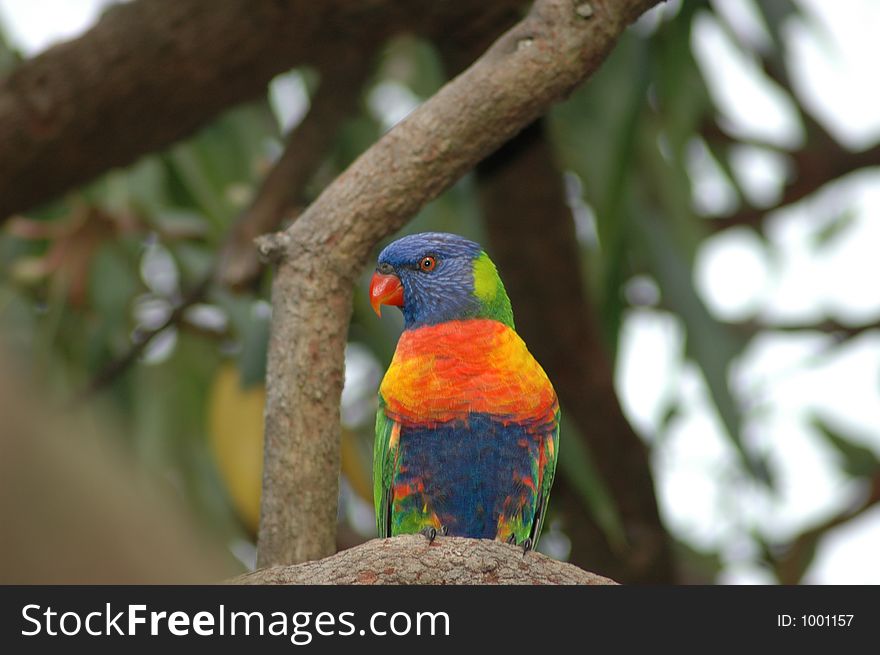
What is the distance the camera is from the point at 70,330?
3113 mm

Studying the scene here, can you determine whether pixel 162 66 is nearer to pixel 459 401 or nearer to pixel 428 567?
pixel 459 401

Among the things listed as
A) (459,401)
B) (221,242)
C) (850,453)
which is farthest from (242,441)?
(850,453)

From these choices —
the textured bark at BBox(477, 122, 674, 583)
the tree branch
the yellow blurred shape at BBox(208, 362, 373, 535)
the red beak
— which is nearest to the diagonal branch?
the tree branch

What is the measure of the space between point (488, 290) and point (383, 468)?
268 millimetres

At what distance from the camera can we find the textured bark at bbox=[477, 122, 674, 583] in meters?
2.56

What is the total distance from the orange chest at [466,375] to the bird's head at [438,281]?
2 centimetres

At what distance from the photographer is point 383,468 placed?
1.36 metres

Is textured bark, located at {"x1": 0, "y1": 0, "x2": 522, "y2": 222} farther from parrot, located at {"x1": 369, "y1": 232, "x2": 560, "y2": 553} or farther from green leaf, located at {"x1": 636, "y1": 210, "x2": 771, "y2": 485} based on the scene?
parrot, located at {"x1": 369, "y1": 232, "x2": 560, "y2": 553}

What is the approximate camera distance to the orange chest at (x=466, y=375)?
124 centimetres

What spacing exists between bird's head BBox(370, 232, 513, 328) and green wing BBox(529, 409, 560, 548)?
0.16 m

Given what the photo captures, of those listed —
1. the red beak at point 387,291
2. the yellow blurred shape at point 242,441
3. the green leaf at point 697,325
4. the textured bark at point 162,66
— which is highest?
the textured bark at point 162,66

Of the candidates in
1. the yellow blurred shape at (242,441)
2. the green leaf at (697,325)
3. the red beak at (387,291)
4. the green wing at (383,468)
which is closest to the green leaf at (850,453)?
the green leaf at (697,325)

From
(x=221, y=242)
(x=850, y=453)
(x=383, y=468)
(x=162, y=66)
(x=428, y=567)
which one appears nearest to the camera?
(x=428, y=567)

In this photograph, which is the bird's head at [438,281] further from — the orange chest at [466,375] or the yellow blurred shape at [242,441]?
the yellow blurred shape at [242,441]
